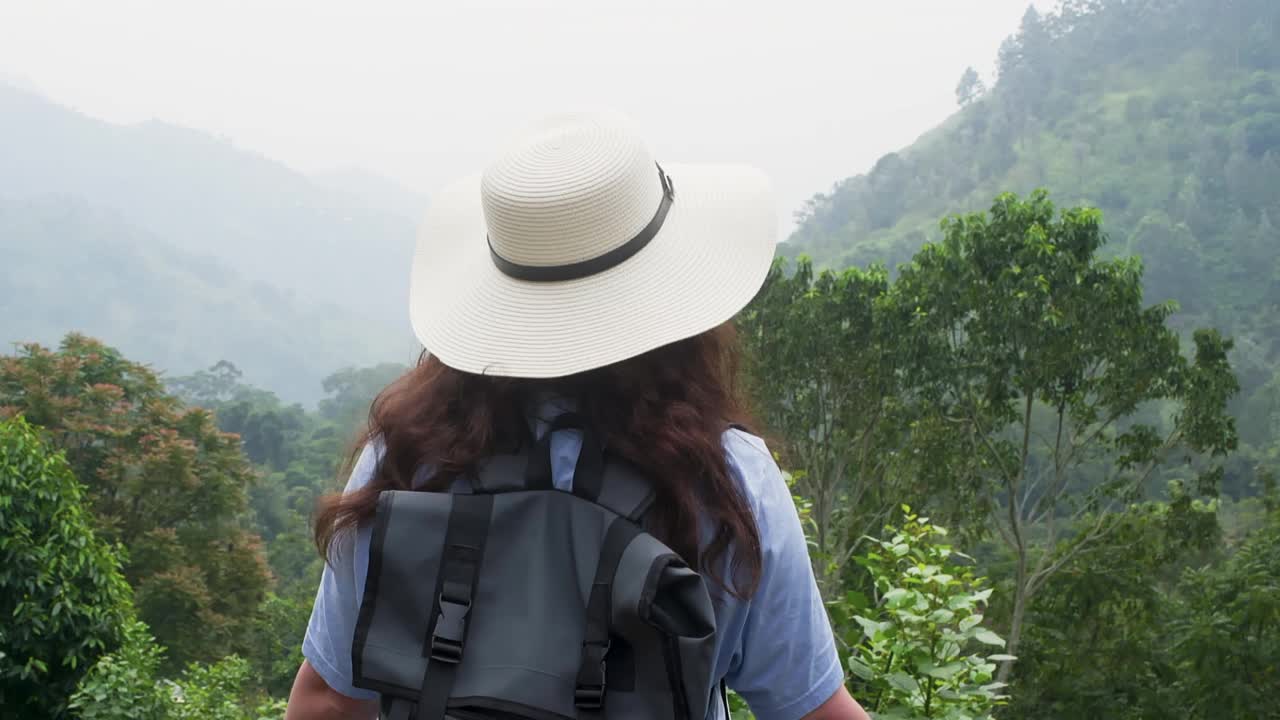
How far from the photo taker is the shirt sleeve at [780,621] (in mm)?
813

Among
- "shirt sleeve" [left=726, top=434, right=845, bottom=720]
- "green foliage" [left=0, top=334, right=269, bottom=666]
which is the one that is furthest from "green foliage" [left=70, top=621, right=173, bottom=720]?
"green foliage" [left=0, top=334, right=269, bottom=666]

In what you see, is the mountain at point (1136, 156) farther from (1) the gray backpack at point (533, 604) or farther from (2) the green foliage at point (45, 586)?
(1) the gray backpack at point (533, 604)

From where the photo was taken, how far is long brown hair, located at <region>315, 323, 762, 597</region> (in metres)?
0.78

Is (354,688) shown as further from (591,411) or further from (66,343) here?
(66,343)

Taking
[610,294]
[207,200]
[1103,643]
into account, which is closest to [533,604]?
[610,294]

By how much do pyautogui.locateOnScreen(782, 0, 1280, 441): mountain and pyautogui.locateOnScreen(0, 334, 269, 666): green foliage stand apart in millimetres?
26976

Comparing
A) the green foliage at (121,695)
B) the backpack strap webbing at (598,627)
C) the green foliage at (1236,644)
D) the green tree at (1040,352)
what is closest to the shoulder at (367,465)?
the backpack strap webbing at (598,627)

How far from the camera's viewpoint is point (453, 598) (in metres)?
0.78

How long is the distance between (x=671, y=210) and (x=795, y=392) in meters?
10.9

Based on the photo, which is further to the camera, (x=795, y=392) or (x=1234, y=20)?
(x=1234, y=20)

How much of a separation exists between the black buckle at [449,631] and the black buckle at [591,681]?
10 centimetres

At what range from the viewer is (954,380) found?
10.4 meters

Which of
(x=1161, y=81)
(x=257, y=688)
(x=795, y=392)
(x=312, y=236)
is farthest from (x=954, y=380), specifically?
(x=312, y=236)

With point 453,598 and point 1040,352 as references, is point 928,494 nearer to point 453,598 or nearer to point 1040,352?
point 1040,352
